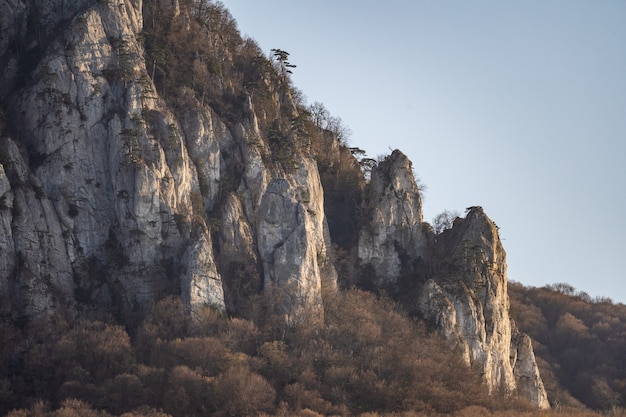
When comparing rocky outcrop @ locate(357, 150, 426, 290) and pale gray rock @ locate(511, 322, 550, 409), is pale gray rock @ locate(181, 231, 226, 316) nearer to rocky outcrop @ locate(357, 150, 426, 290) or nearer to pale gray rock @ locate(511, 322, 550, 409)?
rocky outcrop @ locate(357, 150, 426, 290)

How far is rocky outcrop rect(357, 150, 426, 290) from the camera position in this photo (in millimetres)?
87938

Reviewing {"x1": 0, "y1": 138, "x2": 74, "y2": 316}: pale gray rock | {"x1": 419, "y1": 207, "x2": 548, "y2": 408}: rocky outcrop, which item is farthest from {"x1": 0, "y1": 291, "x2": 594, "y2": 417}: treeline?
{"x1": 419, "y1": 207, "x2": 548, "y2": 408}: rocky outcrop

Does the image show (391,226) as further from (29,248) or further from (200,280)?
(29,248)

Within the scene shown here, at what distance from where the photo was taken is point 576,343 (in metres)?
115

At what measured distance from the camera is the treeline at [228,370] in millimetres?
61375

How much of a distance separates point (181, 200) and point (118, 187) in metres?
5.86

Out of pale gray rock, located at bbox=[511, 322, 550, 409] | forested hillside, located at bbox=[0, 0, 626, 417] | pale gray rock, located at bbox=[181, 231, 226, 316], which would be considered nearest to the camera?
forested hillside, located at bbox=[0, 0, 626, 417]

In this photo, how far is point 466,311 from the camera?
80.0 meters

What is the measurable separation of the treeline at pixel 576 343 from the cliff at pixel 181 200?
18147mm

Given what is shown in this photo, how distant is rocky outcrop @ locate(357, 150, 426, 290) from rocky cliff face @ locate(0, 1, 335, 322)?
674 centimetres

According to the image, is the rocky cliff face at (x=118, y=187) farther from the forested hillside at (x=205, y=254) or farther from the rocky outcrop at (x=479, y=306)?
the rocky outcrop at (x=479, y=306)

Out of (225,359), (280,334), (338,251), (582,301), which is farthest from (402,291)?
(582,301)

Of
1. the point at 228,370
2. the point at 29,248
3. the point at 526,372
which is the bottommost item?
the point at 228,370

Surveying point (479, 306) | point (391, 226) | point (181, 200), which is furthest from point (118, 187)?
point (479, 306)
